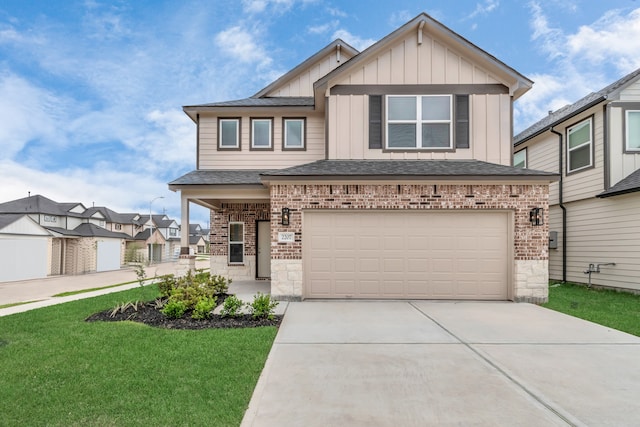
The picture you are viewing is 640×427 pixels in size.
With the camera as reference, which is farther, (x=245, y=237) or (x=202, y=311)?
(x=245, y=237)

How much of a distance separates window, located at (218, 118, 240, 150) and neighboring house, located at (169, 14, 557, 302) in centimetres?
4

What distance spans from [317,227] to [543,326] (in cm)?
504

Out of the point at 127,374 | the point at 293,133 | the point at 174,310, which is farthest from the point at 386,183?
the point at 127,374

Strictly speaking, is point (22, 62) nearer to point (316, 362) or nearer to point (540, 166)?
point (316, 362)

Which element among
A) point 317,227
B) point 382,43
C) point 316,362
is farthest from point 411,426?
point 382,43

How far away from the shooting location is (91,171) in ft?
118

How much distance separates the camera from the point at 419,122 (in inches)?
383

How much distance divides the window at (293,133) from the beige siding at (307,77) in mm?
1926

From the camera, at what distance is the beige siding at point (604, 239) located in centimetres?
1011

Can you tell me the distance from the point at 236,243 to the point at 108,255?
17.3 meters

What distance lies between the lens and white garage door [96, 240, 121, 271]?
23.8m

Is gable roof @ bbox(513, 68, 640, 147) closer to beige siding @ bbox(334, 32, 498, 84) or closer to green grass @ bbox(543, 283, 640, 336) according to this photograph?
beige siding @ bbox(334, 32, 498, 84)

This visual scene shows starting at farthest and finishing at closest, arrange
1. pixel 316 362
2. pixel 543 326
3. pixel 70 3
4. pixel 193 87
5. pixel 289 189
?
pixel 193 87 < pixel 70 3 < pixel 289 189 < pixel 543 326 < pixel 316 362

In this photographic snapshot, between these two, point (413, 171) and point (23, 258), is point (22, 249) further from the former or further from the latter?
→ point (413, 171)
